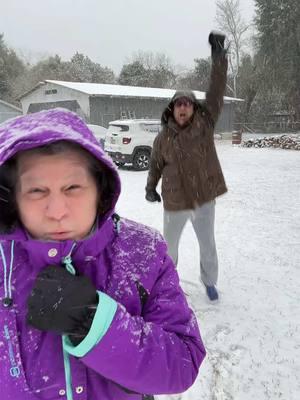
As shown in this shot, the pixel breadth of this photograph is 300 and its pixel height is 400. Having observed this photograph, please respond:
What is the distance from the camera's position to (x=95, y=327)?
3.45ft

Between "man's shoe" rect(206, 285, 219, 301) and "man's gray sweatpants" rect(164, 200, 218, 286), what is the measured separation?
64 millimetres

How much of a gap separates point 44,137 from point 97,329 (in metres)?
0.51

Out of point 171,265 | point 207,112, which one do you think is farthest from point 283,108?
point 171,265

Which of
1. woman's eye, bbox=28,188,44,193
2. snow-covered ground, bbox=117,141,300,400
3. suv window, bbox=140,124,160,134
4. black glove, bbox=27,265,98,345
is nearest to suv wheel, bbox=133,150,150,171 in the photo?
suv window, bbox=140,124,160,134

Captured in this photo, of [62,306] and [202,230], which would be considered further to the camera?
[202,230]

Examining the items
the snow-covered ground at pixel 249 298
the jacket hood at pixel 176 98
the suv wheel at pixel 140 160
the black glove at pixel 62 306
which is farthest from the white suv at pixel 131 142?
the black glove at pixel 62 306

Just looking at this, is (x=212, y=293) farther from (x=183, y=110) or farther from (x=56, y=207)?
(x=56, y=207)

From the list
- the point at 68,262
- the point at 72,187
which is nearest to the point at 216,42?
the point at 72,187

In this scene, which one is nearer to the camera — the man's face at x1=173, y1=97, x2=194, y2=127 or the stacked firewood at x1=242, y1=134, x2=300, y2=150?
the man's face at x1=173, y1=97, x2=194, y2=127

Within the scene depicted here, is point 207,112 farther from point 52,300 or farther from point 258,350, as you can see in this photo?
point 52,300

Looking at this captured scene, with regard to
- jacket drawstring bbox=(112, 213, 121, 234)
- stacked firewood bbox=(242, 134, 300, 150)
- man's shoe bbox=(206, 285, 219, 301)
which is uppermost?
jacket drawstring bbox=(112, 213, 121, 234)

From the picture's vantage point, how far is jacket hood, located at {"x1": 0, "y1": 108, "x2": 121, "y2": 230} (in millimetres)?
1100

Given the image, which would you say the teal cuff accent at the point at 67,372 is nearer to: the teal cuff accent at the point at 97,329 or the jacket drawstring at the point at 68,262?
the teal cuff accent at the point at 97,329

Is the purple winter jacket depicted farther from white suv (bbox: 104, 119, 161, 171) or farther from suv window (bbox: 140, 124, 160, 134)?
suv window (bbox: 140, 124, 160, 134)
